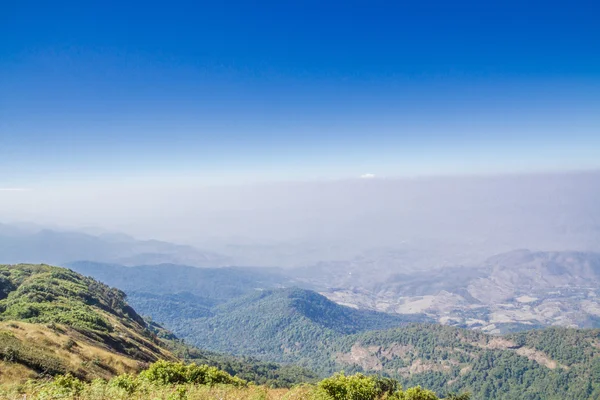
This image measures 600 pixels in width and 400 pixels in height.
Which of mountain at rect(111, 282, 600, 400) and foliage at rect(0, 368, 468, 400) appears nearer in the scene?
foliage at rect(0, 368, 468, 400)

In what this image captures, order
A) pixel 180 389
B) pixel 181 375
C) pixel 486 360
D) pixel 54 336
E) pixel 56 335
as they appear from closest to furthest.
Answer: pixel 180 389, pixel 181 375, pixel 54 336, pixel 56 335, pixel 486 360

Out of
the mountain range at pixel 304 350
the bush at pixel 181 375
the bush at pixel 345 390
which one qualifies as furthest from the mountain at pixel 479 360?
the bush at pixel 181 375

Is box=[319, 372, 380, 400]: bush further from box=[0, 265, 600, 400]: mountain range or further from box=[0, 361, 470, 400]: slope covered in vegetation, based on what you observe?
box=[0, 265, 600, 400]: mountain range

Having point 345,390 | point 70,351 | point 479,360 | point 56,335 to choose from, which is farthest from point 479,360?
point 56,335

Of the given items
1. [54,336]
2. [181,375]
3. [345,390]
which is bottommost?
[54,336]

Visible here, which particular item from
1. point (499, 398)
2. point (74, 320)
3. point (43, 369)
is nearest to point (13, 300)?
point (74, 320)

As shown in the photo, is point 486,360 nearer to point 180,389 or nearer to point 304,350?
point 304,350

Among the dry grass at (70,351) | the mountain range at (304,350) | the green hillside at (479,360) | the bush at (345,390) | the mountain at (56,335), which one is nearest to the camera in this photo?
the bush at (345,390)

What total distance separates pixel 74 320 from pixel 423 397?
150ft

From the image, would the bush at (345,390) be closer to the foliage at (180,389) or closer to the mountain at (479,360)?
the foliage at (180,389)

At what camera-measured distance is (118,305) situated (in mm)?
83312

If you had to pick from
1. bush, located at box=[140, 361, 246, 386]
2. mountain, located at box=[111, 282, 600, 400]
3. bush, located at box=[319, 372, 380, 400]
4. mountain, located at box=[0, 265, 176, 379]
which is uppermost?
bush, located at box=[319, 372, 380, 400]

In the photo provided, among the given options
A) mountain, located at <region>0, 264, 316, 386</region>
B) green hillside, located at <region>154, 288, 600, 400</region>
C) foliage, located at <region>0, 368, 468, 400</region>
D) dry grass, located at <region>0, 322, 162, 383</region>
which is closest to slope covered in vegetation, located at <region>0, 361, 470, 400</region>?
foliage, located at <region>0, 368, 468, 400</region>

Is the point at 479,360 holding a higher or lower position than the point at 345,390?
lower
